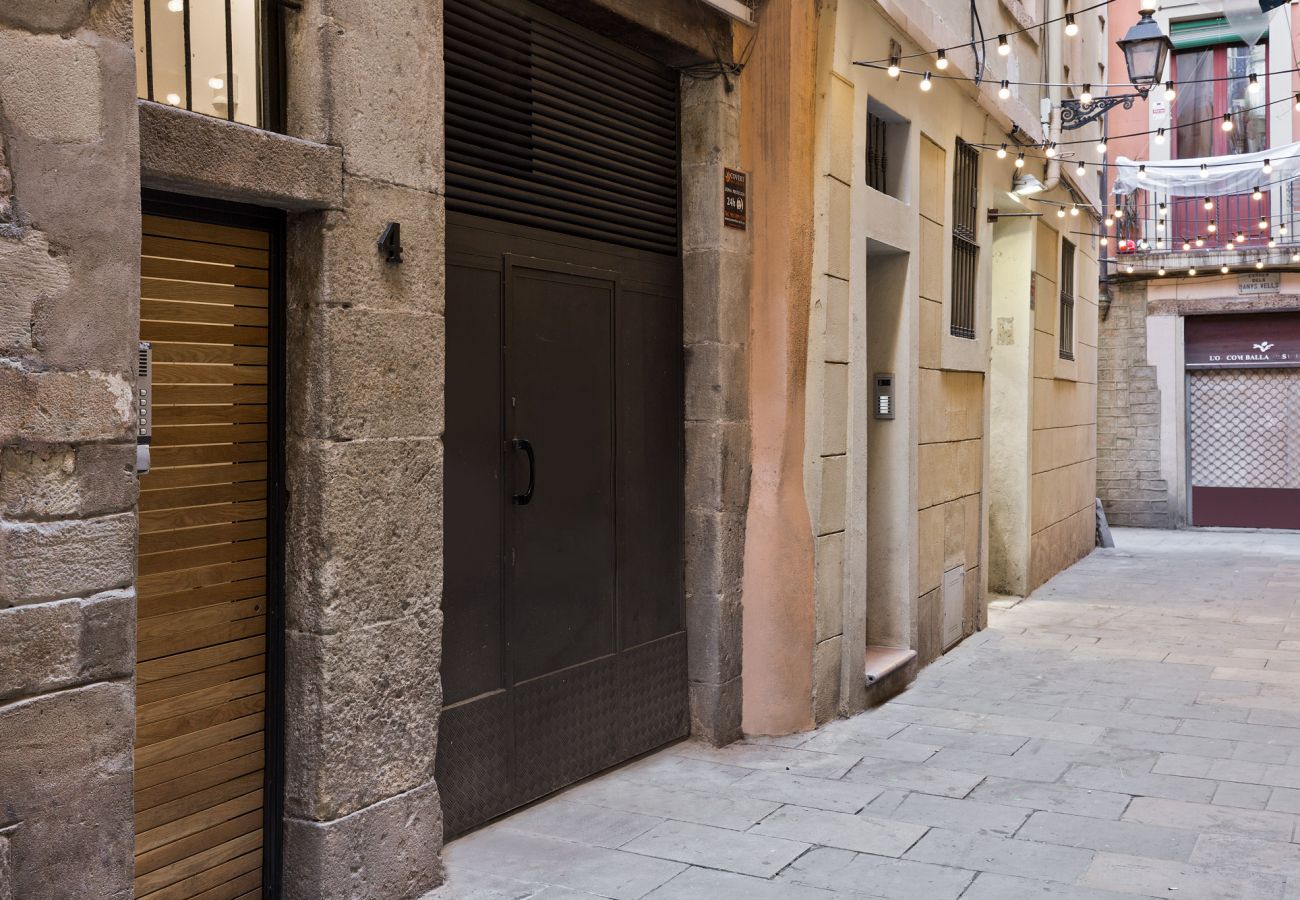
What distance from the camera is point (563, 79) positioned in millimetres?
5879

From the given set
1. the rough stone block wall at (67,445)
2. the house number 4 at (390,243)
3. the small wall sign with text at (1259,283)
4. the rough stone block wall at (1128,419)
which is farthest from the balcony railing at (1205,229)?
the rough stone block wall at (67,445)

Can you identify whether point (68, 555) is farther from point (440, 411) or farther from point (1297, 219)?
point (1297, 219)

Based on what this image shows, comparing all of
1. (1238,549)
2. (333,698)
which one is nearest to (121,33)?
(333,698)

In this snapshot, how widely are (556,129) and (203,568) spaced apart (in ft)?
8.76

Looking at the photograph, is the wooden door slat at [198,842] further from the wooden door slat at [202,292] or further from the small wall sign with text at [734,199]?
the small wall sign with text at [734,199]

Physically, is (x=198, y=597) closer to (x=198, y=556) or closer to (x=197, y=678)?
(x=198, y=556)

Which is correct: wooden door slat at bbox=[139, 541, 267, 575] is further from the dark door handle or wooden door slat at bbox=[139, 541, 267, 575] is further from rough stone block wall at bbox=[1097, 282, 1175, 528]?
rough stone block wall at bbox=[1097, 282, 1175, 528]

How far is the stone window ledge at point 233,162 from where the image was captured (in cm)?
369

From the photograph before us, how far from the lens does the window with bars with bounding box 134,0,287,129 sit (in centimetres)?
391

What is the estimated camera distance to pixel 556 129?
5871 millimetres

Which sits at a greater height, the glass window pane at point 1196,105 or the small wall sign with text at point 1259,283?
the glass window pane at point 1196,105

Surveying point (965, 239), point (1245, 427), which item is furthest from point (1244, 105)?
point (965, 239)

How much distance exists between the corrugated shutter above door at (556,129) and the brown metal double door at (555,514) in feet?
0.44

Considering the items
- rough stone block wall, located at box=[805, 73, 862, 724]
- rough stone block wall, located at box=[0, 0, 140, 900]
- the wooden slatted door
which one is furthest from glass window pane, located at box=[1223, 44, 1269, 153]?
rough stone block wall, located at box=[0, 0, 140, 900]
